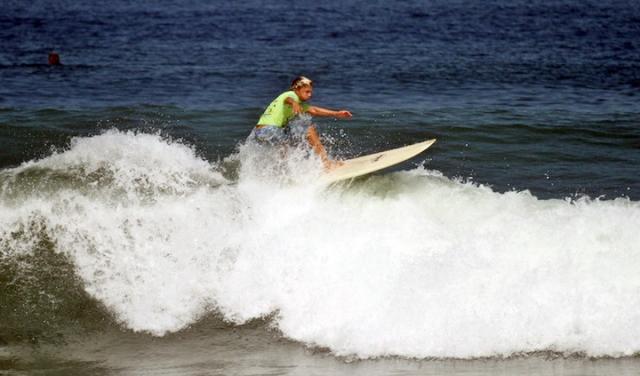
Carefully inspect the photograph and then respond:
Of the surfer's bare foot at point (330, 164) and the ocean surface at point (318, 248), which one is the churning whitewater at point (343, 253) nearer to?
the ocean surface at point (318, 248)

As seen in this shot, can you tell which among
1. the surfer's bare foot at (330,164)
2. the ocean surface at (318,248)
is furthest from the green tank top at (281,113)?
the surfer's bare foot at (330,164)

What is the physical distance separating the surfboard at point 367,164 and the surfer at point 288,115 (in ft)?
0.84

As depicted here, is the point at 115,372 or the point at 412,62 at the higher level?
the point at 412,62

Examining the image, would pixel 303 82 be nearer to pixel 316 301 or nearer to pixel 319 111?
pixel 319 111

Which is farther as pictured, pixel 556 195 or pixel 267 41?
pixel 267 41

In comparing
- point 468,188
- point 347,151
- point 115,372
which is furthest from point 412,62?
point 115,372

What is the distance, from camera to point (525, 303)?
829 cm

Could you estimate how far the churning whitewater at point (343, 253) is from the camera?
8062 mm

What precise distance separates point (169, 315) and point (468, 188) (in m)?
4.20

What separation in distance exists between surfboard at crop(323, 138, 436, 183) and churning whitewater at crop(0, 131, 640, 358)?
0.22 metres

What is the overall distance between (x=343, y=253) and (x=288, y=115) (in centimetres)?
308

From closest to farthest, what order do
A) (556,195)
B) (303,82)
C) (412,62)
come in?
(303,82)
(556,195)
(412,62)

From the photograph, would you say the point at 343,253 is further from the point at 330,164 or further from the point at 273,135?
the point at 273,135

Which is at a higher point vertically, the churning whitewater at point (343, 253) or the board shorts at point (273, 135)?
the board shorts at point (273, 135)
